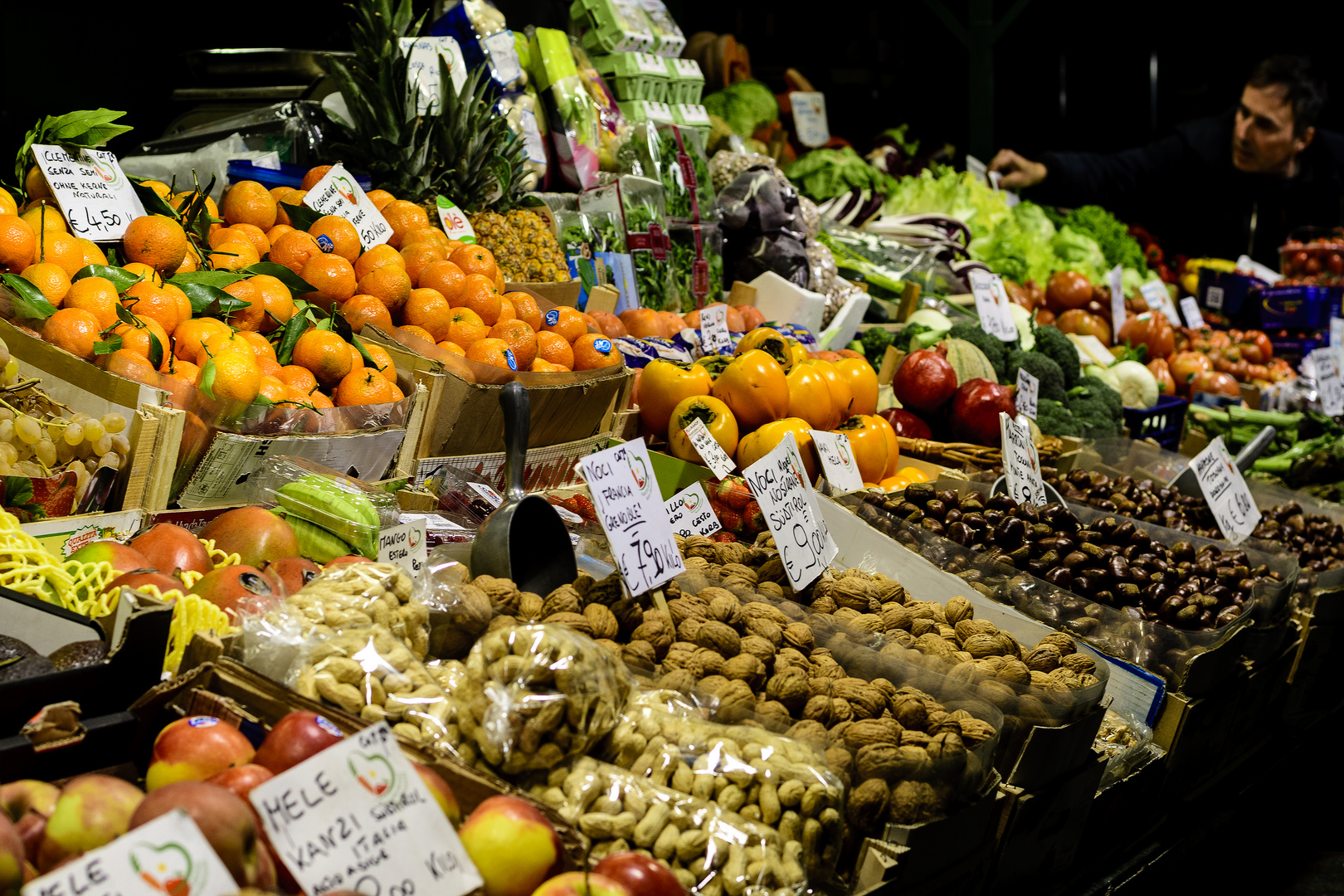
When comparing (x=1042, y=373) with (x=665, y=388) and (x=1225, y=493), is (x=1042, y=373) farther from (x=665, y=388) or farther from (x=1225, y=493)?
(x=665, y=388)

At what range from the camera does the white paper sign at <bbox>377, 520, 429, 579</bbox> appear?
6.42ft

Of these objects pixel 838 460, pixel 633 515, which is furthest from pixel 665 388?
pixel 633 515

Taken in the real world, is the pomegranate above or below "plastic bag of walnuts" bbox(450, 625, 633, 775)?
below

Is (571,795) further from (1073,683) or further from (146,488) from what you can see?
(146,488)

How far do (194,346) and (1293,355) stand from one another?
6579 mm

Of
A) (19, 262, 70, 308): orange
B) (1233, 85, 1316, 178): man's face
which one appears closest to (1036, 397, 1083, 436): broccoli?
(19, 262, 70, 308): orange

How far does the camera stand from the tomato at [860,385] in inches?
131

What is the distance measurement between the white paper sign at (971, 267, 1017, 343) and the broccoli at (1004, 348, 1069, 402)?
0.49 meters

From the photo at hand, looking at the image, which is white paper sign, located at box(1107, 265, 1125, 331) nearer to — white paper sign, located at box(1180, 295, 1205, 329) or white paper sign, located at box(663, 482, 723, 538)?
white paper sign, located at box(1180, 295, 1205, 329)

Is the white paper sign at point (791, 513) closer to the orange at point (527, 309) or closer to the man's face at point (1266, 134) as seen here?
the orange at point (527, 309)

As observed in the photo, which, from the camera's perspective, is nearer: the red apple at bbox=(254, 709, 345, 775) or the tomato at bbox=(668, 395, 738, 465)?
the red apple at bbox=(254, 709, 345, 775)

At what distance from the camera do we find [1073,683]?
1815mm

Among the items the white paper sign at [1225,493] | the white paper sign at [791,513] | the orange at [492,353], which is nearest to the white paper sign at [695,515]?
the white paper sign at [791,513]

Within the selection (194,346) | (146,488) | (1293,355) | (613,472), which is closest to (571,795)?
(613,472)
